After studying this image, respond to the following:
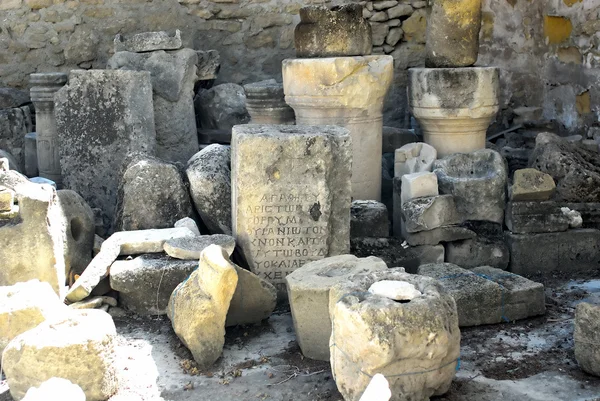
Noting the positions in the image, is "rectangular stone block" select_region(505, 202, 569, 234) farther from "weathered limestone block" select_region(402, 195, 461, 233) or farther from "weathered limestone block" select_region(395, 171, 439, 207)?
"weathered limestone block" select_region(395, 171, 439, 207)

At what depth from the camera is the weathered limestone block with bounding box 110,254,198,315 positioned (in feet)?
17.0

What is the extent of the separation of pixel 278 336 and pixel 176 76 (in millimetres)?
3026

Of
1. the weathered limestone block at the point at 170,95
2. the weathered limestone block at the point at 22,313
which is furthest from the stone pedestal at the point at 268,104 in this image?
the weathered limestone block at the point at 22,313

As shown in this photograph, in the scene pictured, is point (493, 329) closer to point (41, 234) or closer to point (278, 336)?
point (278, 336)

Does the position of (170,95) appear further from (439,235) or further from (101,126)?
(439,235)

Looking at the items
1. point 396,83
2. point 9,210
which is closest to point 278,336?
point 9,210

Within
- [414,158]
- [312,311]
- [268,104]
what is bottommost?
[312,311]

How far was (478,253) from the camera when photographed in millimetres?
6223

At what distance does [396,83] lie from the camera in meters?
8.44

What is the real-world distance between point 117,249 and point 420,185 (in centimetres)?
221

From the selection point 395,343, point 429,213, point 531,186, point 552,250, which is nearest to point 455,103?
point 531,186

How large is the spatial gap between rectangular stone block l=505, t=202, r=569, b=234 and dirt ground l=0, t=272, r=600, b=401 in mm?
952

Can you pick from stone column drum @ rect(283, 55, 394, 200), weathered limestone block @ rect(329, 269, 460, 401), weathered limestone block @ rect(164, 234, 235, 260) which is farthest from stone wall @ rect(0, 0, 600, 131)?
weathered limestone block @ rect(329, 269, 460, 401)

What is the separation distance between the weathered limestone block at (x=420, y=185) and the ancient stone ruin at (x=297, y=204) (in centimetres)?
1
